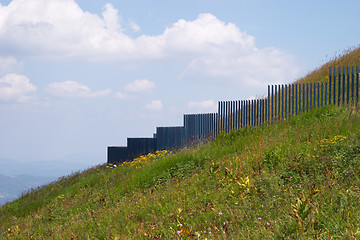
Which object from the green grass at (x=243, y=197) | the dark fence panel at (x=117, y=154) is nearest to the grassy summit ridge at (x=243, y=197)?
the green grass at (x=243, y=197)

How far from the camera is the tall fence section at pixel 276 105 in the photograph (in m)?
14.0

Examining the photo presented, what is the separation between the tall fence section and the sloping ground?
3481mm

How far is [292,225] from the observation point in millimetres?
3926

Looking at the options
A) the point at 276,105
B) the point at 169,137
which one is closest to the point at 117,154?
the point at 169,137

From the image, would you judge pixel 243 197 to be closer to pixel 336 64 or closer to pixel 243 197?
pixel 243 197

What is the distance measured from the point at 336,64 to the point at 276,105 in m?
8.94

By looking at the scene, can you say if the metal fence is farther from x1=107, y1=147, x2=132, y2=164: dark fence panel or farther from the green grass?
x1=107, y1=147, x2=132, y2=164: dark fence panel

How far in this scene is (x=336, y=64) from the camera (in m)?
21.9

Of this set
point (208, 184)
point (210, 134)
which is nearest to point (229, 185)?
point (208, 184)

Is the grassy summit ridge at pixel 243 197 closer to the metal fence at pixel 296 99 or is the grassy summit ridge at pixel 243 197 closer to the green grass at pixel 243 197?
the green grass at pixel 243 197

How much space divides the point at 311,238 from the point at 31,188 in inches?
637

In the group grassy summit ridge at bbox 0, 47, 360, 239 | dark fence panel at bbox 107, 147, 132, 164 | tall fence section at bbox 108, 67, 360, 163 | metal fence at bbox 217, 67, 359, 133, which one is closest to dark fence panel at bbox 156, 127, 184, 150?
tall fence section at bbox 108, 67, 360, 163

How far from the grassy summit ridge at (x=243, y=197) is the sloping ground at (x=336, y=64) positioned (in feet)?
28.2

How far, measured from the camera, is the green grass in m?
4.45
